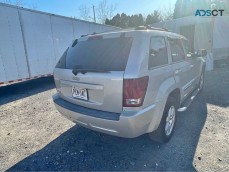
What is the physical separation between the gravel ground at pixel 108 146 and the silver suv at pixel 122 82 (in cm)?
41

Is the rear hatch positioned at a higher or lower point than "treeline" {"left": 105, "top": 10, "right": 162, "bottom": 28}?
lower

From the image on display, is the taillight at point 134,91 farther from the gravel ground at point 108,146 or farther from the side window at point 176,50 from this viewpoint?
the side window at point 176,50

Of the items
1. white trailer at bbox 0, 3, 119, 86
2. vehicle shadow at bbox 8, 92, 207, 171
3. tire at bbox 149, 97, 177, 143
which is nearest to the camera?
vehicle shadow at bbox 8, 92, 207, 171

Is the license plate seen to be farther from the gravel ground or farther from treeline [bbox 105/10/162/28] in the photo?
treeline [bbox 105/10/162/28]

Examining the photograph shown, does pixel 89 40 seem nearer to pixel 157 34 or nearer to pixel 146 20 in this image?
pixel 157 34

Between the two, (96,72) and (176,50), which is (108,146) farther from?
(176,50)

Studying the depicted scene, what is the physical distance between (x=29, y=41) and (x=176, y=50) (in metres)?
6.48

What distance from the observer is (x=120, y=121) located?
245cm

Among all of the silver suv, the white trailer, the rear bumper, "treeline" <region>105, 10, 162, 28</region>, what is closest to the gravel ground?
the silver suv

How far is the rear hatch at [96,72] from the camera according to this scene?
250 cm

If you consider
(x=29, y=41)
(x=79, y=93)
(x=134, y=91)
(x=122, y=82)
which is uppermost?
(x=29, y=41)

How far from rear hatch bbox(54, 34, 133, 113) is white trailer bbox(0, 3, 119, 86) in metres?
4.84

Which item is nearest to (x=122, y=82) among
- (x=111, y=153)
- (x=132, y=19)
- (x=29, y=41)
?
(x=111, y=153)

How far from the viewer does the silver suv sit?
2.45 meters
